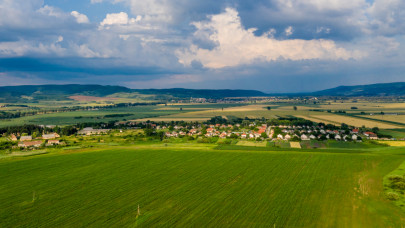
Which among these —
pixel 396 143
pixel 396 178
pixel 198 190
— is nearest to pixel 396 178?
pixel 396 178

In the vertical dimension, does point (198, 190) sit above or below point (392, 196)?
above

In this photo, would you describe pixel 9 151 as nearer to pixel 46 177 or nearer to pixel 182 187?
pixel 46 177

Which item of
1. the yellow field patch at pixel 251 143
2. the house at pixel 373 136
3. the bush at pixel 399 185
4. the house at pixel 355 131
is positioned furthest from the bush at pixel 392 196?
the house at pixel 355 131

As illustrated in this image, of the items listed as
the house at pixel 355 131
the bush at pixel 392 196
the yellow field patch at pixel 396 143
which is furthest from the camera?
the house at pixel 355 131

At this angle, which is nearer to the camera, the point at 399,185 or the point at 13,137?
the point at 399,185

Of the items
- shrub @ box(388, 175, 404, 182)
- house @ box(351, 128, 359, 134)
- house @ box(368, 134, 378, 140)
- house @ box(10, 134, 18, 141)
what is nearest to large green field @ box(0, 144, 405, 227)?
shrub @ box(388, 175, 404, 182)

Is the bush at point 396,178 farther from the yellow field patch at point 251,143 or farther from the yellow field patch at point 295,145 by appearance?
the yellow field patch at point 251,143

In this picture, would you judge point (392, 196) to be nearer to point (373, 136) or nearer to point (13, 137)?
point (373, 136)

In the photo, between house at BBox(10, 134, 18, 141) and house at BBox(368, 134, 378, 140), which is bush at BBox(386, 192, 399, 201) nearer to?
house at BBox(368, 134, 378, 140)

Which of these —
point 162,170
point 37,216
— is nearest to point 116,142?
point 162,170
